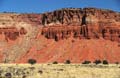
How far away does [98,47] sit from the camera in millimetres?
110062

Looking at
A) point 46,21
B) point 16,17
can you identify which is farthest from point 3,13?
point 46,21

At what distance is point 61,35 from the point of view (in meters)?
119

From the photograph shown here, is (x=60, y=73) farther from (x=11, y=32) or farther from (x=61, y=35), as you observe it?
(x=11, y=32)

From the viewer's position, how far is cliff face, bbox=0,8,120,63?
10850 centimetres

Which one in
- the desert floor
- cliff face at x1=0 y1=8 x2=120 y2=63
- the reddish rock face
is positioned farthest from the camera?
the reddish rock face

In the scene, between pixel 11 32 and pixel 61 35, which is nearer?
pixel 61 35

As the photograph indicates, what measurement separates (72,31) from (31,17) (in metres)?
17.1

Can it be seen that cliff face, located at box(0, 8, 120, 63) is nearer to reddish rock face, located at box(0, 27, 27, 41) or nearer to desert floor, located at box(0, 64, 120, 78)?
reddish rock face, located at box(0, 27, 27, 41)

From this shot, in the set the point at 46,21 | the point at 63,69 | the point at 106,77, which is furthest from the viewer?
the point at 46,21

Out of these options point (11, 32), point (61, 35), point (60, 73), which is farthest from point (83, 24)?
point (60, 73)

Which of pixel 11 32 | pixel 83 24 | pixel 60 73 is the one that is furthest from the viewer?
pixel 11 32

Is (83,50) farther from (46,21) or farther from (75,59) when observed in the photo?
(46,21)

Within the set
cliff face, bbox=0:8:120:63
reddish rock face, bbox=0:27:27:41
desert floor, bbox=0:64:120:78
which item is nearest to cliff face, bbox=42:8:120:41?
cliff face, bbox=0:8:120:63

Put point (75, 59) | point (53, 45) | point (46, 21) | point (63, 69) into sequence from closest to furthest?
point (63, 69) < point (75, 59) < point (53, 45) < point (46, 21)
